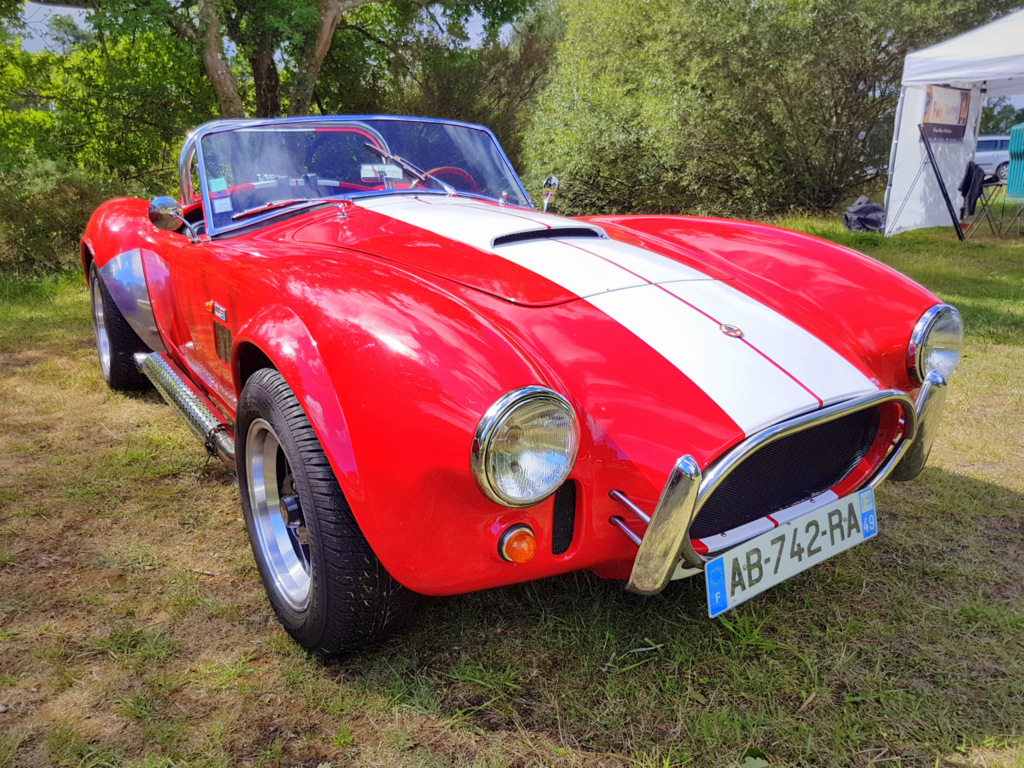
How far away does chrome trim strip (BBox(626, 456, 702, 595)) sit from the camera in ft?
5.02

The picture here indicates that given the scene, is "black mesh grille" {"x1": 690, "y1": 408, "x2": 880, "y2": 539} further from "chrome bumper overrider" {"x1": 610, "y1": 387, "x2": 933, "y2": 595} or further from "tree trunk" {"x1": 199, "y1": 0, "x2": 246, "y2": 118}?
"tree trunk" {"x1": 199, "y1": 0, "x2": 246, "y2": 118}

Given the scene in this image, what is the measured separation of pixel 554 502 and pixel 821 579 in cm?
114

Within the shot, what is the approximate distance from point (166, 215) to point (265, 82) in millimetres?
11169

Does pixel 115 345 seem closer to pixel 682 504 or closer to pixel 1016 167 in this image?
pixel 682 504

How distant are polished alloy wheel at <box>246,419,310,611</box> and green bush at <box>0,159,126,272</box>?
22.8ft

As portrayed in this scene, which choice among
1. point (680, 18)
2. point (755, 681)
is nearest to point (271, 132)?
point (755, 681)

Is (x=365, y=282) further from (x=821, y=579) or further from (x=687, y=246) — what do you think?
(x=821, y=579)

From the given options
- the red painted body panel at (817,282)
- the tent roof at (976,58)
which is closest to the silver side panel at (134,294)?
the red painted body panel at (817,282)

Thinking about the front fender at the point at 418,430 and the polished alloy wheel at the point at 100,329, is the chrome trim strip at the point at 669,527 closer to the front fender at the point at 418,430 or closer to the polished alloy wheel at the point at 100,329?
the front fender at the point at 418,430

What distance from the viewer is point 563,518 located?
1673 mm

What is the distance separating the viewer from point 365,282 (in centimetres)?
198

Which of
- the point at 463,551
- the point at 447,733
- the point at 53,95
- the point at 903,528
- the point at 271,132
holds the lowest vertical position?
the point at 903,528

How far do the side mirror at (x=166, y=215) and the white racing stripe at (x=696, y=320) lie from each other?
0.96m

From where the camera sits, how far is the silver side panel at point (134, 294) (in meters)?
3.55
